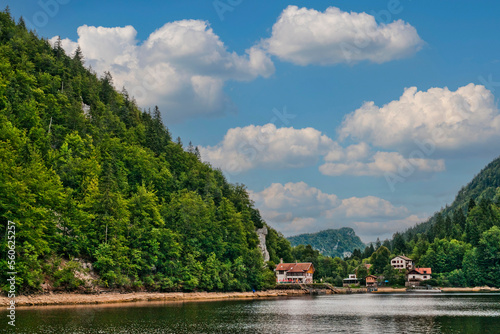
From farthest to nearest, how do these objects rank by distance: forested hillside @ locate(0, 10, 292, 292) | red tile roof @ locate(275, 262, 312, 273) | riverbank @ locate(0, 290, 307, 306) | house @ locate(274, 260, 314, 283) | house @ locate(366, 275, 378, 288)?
house @ locate(366, 275, 378, 288) < red tile roof @ locate(275, 262, 312, 273) < house @ locate(274, 260, 314, 283) < forested hillside @ locate(0, 10, 292, 292) < riverbank @ locate(0, 290, 307, 306)

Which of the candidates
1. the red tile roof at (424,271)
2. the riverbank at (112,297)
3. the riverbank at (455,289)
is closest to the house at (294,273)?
the riverbank at (455,289)

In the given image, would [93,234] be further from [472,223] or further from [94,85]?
[472,223]

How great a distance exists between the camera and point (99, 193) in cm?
9312

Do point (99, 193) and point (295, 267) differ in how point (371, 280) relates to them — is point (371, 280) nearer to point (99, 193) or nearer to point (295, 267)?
point (295, 267)

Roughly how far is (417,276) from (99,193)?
141627 mm

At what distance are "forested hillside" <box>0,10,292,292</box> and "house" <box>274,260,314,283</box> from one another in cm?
3889

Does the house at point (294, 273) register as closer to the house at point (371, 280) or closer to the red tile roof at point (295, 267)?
the red tile roof at point (295, 267)

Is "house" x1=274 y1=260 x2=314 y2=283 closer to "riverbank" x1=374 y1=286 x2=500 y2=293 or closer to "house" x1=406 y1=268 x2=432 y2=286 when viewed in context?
"riverbank" x1=374 y1=286 x2=500 y2=293

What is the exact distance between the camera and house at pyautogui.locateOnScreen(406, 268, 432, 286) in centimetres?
18200

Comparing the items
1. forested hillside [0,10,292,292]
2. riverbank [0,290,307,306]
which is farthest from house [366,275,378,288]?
riverbank [0,290,307,306]

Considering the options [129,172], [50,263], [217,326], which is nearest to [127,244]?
[50,263]

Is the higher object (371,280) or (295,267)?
(295,267)

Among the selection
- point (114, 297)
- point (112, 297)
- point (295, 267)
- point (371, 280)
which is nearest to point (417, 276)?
point (371, 280)

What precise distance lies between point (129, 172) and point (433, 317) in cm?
8608
